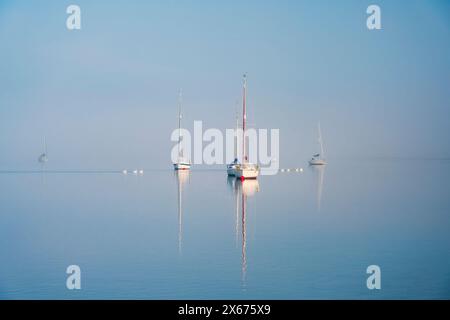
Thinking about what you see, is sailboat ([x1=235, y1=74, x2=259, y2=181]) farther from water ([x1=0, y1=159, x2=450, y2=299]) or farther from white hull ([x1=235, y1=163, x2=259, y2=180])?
water ([x1=0, y1=159, x2=450, y2=299])

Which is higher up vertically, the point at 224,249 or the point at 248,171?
the point at 248,171

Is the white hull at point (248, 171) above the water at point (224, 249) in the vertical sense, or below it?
above

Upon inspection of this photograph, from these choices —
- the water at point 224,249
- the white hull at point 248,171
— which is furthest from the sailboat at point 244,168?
the water at point 224,249

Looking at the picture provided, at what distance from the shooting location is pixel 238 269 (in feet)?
70.9

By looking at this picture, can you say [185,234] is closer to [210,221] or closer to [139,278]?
[210,221]

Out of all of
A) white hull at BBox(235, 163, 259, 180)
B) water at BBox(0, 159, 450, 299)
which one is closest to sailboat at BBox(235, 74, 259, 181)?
white hull at BBox(235, 163, 259, 180)

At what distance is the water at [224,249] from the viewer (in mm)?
19031

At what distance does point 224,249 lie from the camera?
25781mm

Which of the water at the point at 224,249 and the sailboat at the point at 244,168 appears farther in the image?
the sailboat at the point at 244,168

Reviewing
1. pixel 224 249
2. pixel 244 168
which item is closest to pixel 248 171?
pixel 244 168

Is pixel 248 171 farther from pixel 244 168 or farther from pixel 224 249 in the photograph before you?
pixel 224 249

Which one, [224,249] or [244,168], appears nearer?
[224,249]

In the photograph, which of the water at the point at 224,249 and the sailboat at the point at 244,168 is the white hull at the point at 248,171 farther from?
the water at the point at 224,249
